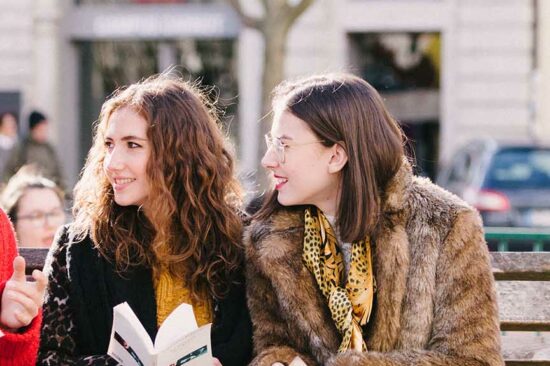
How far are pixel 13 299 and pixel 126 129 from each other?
0.77m

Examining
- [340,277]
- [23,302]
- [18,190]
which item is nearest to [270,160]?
[340,277]

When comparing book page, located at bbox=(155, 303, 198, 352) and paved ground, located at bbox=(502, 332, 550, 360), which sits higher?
book page, located at bbox=(155, 303, 198, 352)

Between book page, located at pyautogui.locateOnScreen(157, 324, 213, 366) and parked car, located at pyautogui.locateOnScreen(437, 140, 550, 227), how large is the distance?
7491 mm

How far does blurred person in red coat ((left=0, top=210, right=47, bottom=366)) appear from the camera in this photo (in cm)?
336

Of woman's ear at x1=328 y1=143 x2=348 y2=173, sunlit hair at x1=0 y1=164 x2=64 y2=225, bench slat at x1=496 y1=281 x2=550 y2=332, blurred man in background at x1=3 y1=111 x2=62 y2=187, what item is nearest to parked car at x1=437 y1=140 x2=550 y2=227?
blurred man in background at x1=3 y1=111 x2=62 y2=187

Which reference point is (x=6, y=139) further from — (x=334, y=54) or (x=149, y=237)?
(x=149, y=237)

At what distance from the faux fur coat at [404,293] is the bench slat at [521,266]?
0.54 metres

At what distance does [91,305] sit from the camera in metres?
3.83

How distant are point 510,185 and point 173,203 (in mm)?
7384

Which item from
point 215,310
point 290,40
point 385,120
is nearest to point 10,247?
point 215,310

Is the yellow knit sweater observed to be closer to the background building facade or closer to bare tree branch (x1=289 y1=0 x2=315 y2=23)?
bare tree branch (x1=289 y1=0 x2=315 y2=23)

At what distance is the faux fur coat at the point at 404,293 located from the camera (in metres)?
3.63

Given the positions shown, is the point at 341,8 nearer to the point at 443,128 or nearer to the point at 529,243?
the point at 443,128

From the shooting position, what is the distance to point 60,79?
18391 millimetres
